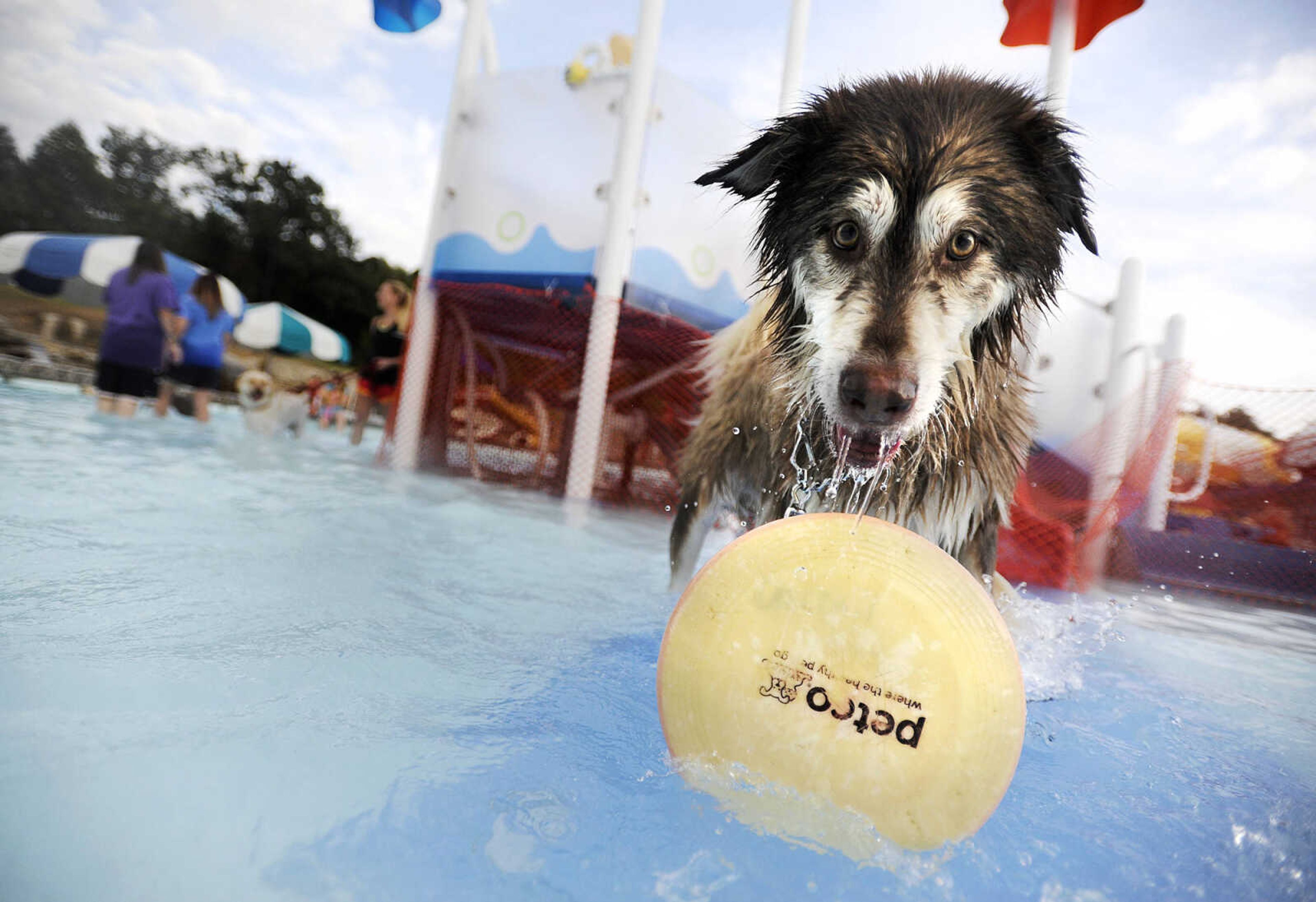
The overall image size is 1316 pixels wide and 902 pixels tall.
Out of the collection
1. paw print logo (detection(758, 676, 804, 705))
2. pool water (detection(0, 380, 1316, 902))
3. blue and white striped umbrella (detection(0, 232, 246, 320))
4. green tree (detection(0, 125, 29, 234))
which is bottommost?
pool water (detection(0, 380, 1316, 902))

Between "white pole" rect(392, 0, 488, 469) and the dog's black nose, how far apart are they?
5711 millimetres

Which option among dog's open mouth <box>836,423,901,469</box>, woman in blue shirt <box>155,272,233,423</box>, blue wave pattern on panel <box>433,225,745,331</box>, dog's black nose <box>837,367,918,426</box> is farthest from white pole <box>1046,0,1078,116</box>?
woman in blue shirt <box>155,272,233,423</box>

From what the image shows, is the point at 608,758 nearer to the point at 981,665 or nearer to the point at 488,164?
the point at 981,665

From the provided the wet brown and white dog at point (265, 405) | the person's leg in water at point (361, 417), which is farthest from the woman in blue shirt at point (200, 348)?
the person's leg in water at point (361, 417)

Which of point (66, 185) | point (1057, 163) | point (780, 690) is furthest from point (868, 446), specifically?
point (66, 185)

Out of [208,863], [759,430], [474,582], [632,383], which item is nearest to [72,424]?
[632,383]

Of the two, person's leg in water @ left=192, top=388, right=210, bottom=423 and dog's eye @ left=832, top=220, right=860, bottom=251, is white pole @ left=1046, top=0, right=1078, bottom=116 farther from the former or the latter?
person's leg in water @ left=192, top=388, right=210, bottom=423

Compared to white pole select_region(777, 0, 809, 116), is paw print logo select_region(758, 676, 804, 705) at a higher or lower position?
lower

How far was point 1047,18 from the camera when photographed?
4.80 metres

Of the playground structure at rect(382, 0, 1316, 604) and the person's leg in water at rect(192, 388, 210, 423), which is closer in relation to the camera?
the playground structure at rect(382, 0, 1316, 604)

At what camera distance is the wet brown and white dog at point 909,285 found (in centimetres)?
170

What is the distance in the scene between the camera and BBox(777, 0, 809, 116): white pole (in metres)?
6.09

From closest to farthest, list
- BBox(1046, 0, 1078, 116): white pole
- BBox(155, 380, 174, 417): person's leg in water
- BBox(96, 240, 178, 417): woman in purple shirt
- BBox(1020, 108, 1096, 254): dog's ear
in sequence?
BBox(1020, 108, 1096, 254): dog's ear
BBox(1046, 0, 1078, 116): white pole
BBox(96, 240, 178, 417): woman in purple shirt
BBox(155, 380, 174, 417): person's leg in water

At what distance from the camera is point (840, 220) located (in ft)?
6.21
